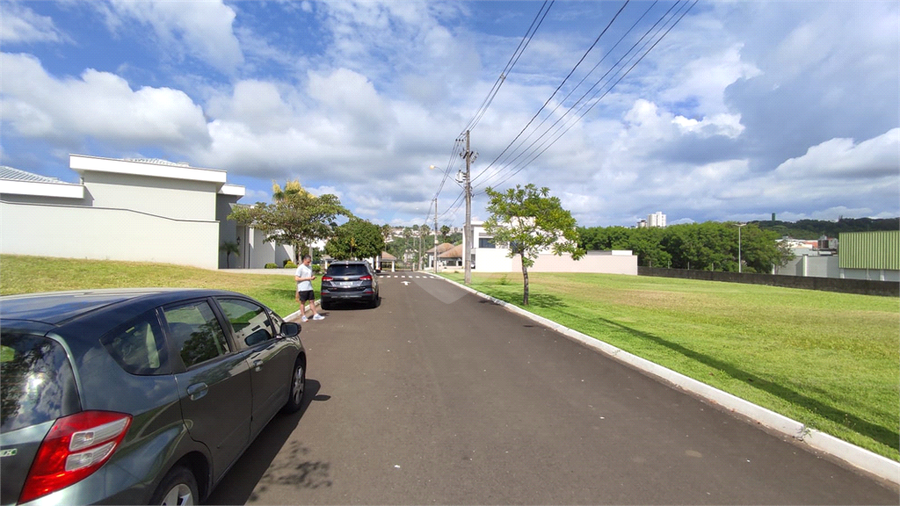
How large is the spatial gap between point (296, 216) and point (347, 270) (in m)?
15.6

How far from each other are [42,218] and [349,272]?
21588 mm

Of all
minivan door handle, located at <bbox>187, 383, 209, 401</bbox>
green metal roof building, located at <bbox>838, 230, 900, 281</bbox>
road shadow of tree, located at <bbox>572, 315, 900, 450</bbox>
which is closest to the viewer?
minivan door handle, located at <bbox>187, 383, 209, 401</bbox>

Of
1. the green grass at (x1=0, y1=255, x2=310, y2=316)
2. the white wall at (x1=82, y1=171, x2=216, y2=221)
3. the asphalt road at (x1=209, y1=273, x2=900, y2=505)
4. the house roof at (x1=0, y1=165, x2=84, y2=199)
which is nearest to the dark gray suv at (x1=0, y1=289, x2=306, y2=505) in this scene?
the asphalt road at (x1=209, y1=273, x2=900, y2=505)

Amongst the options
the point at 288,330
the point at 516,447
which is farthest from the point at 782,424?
the point at 288,330

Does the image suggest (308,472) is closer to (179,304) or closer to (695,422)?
(179,304)

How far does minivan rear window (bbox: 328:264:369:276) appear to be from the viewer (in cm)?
1636

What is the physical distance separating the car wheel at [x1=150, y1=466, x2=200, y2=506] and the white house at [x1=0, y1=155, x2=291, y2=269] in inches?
1232

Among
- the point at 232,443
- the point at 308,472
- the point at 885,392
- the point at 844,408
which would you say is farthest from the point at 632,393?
the point at 232,443

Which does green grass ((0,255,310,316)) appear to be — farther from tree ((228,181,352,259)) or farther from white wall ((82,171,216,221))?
white wall ((82,171,216,221))

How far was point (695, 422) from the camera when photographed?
5.22 meters

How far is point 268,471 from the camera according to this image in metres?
3.85

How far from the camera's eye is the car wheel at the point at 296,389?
514 centimetres

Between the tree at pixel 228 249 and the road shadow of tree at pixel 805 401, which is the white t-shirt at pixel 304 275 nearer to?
the road shadow of tree at pixel 805 401

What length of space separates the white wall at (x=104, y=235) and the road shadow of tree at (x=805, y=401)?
30.0 m
